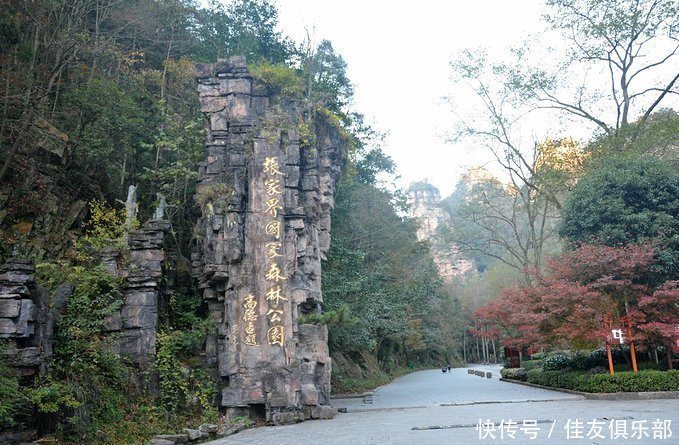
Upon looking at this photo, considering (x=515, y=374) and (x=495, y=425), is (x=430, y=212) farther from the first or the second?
(x=495, y=425)

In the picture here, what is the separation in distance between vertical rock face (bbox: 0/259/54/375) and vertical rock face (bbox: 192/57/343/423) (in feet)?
11.1

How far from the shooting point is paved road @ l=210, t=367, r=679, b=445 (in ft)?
22.4

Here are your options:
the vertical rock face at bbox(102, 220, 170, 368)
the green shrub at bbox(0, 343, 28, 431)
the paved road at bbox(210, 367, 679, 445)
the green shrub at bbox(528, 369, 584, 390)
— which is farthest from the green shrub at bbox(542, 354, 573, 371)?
the green shrub at bbox(0, 343, 28, 431)

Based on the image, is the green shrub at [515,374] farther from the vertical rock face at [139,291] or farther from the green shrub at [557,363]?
the vertical rock face at [139,291]

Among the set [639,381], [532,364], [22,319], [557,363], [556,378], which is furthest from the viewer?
[532,364]

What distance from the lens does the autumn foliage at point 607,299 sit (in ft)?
38.9

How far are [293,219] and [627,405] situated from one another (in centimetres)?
775

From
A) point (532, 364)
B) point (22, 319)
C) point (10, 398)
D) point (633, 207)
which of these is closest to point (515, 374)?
point (532, 364)

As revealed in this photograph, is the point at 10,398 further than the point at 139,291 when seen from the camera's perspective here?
No

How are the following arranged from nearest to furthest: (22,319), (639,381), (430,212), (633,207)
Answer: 1. (22,319)
2. (639,381)
3. (633,207)
4. (430,212)

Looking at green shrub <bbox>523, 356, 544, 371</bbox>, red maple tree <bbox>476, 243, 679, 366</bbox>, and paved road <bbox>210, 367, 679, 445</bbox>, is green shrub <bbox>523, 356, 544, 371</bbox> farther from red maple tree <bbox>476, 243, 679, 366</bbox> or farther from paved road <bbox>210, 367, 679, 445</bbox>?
paved road <bbox>210, 367, 679, 445</bbox>

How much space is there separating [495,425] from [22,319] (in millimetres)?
7694

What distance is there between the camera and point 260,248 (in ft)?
36.4

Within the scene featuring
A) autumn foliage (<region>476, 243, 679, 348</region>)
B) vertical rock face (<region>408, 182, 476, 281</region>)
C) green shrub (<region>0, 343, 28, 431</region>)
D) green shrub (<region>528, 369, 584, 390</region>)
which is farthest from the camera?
vertical rock face (<region>408, 182, 476, 281</region>)
